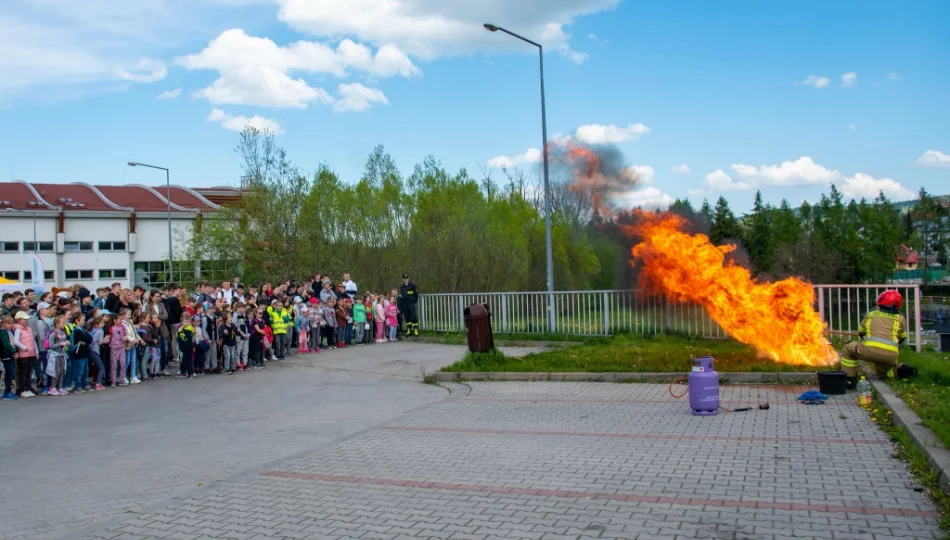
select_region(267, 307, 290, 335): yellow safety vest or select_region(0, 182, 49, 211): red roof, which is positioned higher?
select_region(0, 182, 49, 211): red roof

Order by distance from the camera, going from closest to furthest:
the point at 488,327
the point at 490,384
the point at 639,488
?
the point at 639,488, the point at 490,384, the point at 488,327

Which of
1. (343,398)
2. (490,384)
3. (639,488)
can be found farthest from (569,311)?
(639,488)

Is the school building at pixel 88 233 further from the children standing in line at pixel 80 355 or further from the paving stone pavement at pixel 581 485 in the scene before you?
the paving stone pavement at pixel 581 485

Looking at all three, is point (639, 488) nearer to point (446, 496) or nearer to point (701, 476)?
point (701, 476)

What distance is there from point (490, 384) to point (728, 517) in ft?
28.3

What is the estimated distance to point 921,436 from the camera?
7.65 m

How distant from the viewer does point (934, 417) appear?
8352mm

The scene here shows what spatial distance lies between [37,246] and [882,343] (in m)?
56.9

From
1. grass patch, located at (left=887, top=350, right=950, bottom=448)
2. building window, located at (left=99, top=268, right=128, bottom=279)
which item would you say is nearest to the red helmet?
grass patch, located at (left=887, top=350, right=950, bottom=448)

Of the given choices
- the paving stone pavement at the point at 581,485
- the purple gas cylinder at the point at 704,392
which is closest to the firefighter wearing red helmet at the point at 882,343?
the paving stone pavement at the point at 581,485

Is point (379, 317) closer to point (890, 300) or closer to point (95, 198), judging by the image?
point (890, 300)

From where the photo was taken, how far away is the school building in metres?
53.5

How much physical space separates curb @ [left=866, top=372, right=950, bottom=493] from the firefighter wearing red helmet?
81cm

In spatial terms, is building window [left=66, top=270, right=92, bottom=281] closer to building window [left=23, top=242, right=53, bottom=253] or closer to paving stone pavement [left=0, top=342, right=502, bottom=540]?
building window [left=23, top=242, right=53, bottom=253]
